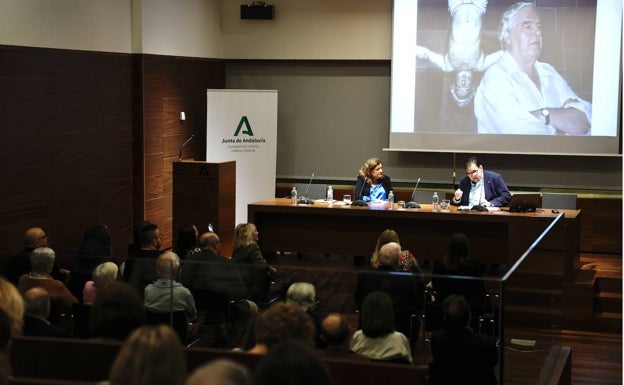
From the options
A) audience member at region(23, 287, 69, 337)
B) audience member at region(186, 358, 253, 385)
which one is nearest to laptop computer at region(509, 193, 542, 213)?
audience member at region(23, 287, 69, 337)

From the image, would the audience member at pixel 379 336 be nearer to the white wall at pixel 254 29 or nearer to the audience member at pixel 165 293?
the audience member at pixel 165 293

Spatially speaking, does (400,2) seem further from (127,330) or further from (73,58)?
(127,330)

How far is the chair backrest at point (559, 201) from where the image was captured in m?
8.94

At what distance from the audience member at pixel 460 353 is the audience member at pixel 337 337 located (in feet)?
1.56

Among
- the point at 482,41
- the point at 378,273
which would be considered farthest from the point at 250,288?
the point at 482,41

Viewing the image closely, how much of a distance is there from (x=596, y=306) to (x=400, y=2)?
15.7 ft

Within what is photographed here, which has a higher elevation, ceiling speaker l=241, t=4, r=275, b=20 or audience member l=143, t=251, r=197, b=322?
ceiling speaker l=241, t=4, r=275, b=20

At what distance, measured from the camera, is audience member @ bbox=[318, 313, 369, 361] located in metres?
4.10

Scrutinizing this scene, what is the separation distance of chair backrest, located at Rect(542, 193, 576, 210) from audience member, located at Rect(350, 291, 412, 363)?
16.6ft

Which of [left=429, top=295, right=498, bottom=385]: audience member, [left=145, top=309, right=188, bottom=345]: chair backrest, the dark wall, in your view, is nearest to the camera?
[left=429, top=295, right=498, bottom=385]: audience member

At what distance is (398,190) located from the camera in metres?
11.1

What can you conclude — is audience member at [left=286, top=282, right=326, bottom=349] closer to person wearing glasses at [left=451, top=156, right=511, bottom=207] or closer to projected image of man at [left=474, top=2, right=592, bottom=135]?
person wearing glasses at [left=451, top=156, right=511, bottom=207]

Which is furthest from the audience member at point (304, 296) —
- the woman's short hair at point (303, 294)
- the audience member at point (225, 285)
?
the audience member at point (225, 285)

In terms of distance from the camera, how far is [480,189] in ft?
29.1
